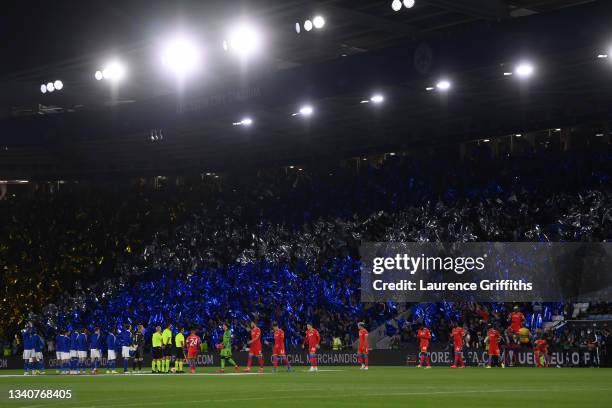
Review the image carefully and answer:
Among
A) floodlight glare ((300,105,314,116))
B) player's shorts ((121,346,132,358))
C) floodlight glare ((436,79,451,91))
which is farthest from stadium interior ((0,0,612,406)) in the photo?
player's shorts ((121,346,132,358))

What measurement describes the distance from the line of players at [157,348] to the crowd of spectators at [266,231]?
3739 millimetres

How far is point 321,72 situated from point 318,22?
2.07 metres

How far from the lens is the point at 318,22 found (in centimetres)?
3197

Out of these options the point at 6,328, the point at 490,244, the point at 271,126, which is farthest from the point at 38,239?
the point at 490,244

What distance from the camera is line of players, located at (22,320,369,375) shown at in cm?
3788

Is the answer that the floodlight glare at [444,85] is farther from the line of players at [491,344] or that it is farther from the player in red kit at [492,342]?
the player in red kit at [492,342]

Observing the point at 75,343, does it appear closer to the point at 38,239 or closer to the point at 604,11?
the point at 38,239

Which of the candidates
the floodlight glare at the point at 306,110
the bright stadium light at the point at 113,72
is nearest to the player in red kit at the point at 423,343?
the floodlight glare at the point at 306,110

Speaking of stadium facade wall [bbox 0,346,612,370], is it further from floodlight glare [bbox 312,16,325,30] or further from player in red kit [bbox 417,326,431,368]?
floodlight glare [bbox 312,16,325,30]

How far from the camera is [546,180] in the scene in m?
47.4

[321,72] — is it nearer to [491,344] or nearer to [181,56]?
[181,56]

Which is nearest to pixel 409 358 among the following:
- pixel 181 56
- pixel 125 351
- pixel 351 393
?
pixel 125 351

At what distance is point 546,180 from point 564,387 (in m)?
24.9

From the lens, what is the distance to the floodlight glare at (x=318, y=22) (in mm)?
31922
